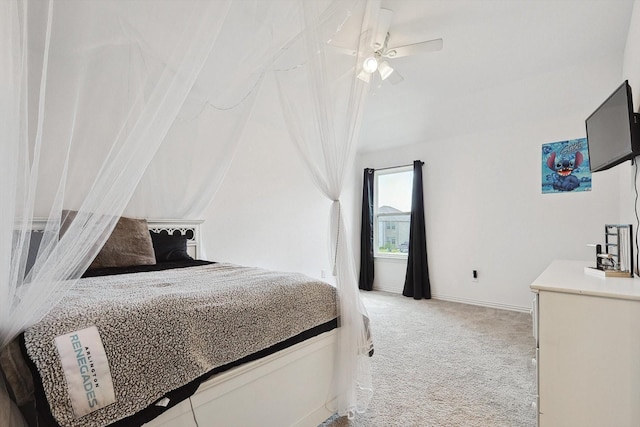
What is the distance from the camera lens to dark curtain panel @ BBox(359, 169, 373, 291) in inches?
201

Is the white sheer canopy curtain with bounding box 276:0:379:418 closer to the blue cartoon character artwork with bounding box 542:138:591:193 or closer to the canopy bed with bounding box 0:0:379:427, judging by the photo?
the canopy bed with bounding box 0:0:379:427

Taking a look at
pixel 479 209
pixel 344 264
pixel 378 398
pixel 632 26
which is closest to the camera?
pixel 344 264

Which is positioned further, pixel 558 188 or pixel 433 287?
pixel 433 287

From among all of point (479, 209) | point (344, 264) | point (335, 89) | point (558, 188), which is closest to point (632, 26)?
point (558, 188)

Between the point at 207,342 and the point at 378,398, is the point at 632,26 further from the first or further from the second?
the point at 207,342

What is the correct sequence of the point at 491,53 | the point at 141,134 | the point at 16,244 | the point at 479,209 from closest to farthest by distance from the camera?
1. the point at 16,244
2. the point at 141,134
3. the point at 491,53
4. the point at 479,209

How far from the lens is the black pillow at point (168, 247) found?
2416mm

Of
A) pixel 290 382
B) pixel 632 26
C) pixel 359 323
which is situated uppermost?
pixel 632 26

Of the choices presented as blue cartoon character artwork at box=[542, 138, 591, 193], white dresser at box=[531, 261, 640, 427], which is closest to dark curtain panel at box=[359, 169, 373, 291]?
blue cartoon character artwork at box=[542, 138, 591, 193]

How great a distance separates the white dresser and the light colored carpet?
0.44 m

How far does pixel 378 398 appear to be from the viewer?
192 centimetres

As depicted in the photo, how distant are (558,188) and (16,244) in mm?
4405

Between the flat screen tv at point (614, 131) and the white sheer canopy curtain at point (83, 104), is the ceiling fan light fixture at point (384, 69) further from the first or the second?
the flat screen tv at point (614, 131)

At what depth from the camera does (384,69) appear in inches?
105
